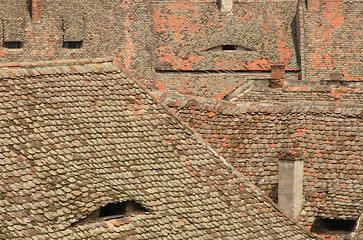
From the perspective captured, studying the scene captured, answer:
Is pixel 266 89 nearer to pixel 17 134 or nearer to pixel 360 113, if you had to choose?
pixel 360 113

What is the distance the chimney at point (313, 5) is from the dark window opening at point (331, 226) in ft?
116

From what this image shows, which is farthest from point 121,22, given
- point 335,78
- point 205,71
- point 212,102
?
point 212,102

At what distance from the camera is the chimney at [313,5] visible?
177 feet

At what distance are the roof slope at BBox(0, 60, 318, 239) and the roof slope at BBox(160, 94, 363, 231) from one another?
267cm

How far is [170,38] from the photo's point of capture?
5306 centimetres

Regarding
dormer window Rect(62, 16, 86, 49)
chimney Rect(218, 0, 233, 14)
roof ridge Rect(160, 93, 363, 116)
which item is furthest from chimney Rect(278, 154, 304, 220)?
chimney Rect(218, 0, 233, 14)

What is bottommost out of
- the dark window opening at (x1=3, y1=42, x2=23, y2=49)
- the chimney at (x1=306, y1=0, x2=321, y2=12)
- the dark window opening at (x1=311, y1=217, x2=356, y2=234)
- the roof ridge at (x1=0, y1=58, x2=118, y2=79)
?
the dark window opening at (x1=3, y1=42, x2=23, y2=49)

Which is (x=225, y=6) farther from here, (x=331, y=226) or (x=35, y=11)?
(x=331, y=226)

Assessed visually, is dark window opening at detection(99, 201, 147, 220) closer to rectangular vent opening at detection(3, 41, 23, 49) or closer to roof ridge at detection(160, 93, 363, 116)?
roof ridge at detection(160, 93, 363, 116)

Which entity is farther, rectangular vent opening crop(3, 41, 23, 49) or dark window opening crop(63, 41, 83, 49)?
dark window opening crop(63, 41, 83, 49)

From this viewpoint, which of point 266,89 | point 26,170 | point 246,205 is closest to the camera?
point 26,170

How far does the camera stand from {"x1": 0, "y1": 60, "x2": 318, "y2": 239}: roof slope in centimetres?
1545

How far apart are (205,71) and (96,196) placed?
35.3 m

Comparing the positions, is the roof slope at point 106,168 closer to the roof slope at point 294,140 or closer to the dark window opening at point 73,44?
the roof slope at point 294,140
